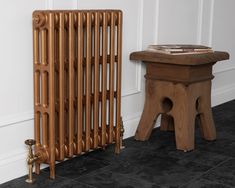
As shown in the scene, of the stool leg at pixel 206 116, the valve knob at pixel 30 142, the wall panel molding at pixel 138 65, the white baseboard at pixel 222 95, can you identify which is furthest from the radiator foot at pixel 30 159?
the white baseboard at pixel 222 95

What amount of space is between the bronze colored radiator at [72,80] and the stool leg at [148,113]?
13.0 inches

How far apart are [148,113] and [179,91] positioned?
0.28 metres

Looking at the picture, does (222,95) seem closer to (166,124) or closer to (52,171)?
(166,124)

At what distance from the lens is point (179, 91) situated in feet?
8.76

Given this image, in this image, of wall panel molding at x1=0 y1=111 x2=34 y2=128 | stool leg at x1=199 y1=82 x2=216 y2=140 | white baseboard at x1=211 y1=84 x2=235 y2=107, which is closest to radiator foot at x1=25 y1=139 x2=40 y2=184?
wall panel molding at x1=0 y1=111 x2=34 y2=128

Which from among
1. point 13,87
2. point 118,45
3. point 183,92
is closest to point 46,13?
point 13,87

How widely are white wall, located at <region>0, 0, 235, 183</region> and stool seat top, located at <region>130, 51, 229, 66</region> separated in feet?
0.45

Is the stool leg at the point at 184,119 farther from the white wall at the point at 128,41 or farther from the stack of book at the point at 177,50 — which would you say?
the white wall at the point at 128,41

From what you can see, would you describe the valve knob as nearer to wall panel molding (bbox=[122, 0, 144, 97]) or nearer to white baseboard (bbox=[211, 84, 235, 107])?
wall panel molding (bbox=[122, 0, 144, 97])

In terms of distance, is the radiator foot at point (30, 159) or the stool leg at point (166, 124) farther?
the stool leg at point (166, 124)

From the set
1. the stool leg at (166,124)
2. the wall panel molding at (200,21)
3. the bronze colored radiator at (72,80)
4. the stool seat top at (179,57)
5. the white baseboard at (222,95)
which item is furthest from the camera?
the white baseboard at (222,95)

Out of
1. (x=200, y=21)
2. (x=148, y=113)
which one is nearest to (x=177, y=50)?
(x=148, y=113)

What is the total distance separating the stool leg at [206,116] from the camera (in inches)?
111

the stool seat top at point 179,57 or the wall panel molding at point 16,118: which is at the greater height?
the stool seat top at point 179,57
